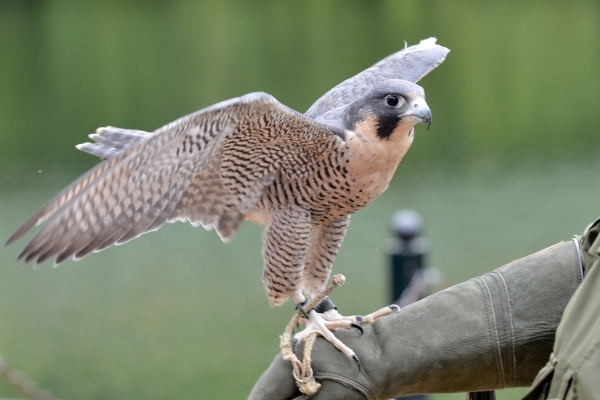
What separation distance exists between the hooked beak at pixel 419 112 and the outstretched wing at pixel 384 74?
332 mm

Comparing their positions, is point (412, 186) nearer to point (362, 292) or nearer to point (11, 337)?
point (362, 292)

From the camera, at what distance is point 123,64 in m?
12.7

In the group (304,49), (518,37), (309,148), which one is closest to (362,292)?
(309,148)

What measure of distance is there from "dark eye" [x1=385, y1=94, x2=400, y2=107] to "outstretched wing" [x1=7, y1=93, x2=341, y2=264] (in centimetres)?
15

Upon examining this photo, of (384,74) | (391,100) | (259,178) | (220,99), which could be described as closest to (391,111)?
(391,100)

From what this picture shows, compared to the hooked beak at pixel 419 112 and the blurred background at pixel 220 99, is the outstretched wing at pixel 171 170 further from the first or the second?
the blurred background at pixel 220 99

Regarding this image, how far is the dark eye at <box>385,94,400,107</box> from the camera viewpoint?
5.98 ft

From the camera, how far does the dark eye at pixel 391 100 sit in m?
1.82

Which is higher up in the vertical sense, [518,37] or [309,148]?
[518,37]

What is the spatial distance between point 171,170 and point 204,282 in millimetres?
5431

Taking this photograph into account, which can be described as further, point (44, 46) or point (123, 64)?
point (44, 46)

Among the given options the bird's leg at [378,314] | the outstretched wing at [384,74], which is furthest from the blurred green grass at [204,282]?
the bird's leg at [378,314]

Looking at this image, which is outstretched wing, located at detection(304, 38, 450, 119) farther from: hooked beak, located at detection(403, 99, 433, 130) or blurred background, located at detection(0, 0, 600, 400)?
blurred background, located at detection(0, 0, 600, 400)

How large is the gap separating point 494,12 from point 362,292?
1125 cm
